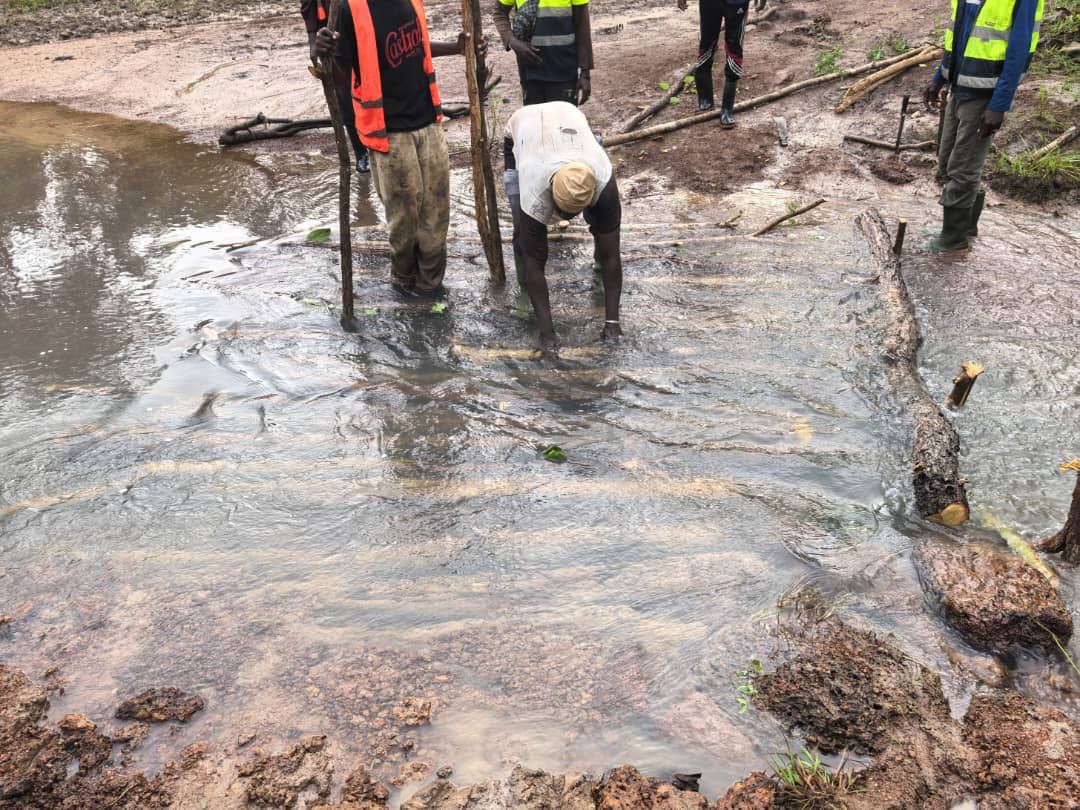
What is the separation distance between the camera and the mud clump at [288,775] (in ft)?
7.85

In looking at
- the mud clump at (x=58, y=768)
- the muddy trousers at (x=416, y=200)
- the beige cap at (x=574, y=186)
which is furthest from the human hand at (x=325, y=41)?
the mud clump at (x=58, y=768)

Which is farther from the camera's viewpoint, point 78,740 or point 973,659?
point 973,659

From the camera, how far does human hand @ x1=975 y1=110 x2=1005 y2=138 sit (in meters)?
5.09

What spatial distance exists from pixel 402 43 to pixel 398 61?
10 centimetres

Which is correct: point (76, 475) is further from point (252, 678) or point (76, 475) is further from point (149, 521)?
point (252, 678)

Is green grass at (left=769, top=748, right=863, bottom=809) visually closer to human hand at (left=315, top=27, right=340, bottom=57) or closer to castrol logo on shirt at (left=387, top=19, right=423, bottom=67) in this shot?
human hand at (left=315, top=27, right=340, bottom=57)

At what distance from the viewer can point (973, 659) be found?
2.79m

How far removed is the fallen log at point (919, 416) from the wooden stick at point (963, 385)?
119 mm

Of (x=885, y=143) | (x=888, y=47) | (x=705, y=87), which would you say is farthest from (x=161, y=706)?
(x=888, y=47)

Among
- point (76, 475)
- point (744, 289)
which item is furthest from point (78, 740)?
point (744, 289)

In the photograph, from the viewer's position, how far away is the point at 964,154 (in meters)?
5.45

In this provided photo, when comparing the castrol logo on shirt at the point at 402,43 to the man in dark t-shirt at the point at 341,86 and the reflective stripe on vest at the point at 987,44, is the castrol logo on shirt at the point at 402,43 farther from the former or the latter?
the reflective stripe on vest at the point at 987,44

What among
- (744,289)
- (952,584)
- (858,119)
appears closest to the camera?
(952,584)

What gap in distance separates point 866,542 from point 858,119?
18.5 ft
